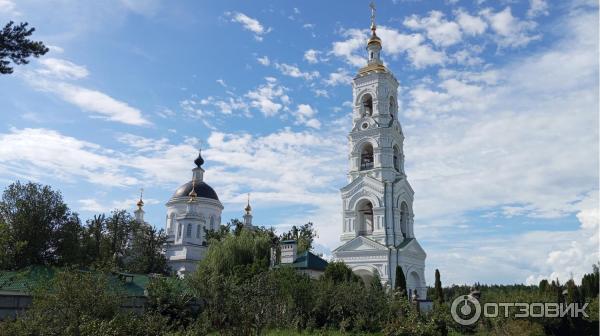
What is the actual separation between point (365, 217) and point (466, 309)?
16.0 m

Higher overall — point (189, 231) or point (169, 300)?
point (189, 231)

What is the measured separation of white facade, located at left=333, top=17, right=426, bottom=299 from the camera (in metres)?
31.1

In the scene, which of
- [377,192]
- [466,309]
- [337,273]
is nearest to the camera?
[466,309]

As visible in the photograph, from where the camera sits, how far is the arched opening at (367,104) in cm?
3519

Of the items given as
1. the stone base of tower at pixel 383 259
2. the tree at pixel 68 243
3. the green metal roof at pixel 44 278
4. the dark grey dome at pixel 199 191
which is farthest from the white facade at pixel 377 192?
the dark grey dome at pixel 199 191

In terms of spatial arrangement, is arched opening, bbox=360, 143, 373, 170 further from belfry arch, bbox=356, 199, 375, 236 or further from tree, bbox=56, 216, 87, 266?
tree, bbox=56, 216, 87, 266

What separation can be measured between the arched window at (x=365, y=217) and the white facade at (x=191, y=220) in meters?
11.8

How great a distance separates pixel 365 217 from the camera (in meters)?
33.8

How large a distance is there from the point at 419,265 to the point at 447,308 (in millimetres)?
15260

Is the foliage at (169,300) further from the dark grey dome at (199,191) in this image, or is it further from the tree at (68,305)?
the dark grey dome at (199,191)

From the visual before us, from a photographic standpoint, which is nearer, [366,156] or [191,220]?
[366,156]

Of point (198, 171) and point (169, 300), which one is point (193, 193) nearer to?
point (198, 171)

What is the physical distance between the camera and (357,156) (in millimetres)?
34500

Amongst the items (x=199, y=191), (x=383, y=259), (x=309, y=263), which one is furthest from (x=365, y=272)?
(x=199, y=191)
